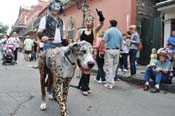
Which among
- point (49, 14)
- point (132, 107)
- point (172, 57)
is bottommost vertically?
point (132, 107)

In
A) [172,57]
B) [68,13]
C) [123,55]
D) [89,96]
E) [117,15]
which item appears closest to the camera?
[89,96]

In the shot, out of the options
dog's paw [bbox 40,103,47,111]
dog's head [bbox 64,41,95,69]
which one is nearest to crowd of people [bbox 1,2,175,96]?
dog's head [bbox 64,41,95,69]

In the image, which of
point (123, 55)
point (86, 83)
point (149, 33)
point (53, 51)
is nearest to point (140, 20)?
point (149, 33)

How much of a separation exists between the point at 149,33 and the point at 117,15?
7.55 ft

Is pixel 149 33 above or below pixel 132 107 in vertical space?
above

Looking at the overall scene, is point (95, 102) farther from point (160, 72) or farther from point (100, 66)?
point (100, 66)

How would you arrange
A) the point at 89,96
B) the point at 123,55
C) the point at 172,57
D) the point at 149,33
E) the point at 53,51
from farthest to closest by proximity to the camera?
the point at 149,33 < the point at 123,55 < the point at 172,57 < the point at 89,96 < the point at 53,51

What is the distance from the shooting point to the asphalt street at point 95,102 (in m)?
7.52

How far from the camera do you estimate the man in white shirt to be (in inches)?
304

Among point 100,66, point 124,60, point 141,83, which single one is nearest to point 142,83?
point 141,83

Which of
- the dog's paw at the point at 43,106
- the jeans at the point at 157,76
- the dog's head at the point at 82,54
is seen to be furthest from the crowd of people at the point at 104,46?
the dog's paw at the point at 43,106

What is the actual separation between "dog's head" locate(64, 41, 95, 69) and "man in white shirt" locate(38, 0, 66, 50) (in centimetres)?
120

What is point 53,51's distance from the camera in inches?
278

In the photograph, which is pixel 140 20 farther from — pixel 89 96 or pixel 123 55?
pixel 89 96
